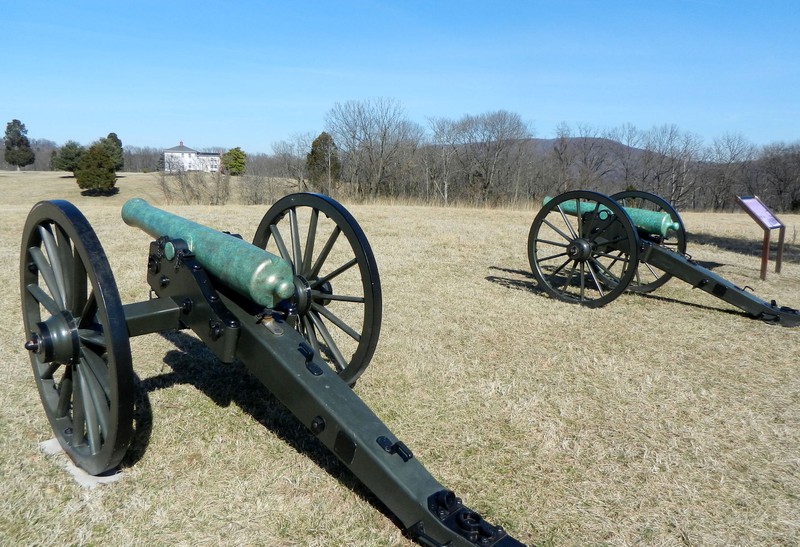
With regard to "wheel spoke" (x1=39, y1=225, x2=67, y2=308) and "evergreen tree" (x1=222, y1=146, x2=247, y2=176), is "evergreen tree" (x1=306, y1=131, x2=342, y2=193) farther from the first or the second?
"wheel spoke" (x1=39, y1=225, x2=67, y2=308)

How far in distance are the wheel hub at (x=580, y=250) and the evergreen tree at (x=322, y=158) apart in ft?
85.3

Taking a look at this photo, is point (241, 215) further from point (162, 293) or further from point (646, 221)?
point (162, 293)

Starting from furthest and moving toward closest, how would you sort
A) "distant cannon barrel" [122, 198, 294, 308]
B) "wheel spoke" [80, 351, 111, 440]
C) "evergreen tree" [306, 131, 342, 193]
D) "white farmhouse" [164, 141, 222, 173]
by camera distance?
"white farmhouse" [164, 141, 222, 173] → "evergreen tree" [306, 131, 342, 193] → "distant cannon barrel" [122, 198, 294, 308] → "wheel spoke" [80, 351, 111, 440]

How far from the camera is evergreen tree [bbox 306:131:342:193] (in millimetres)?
31953

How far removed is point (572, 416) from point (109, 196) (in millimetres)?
41573

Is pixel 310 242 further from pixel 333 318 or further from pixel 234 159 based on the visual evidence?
pixel 234 159

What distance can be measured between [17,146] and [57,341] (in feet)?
230

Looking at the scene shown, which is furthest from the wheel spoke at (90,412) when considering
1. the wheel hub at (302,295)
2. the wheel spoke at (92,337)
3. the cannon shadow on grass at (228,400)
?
the wheel hub at (302,295)

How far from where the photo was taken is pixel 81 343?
259 centimetres

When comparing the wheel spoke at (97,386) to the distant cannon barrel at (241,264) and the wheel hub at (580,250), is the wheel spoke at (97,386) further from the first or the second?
the wheel hub at (580,250)

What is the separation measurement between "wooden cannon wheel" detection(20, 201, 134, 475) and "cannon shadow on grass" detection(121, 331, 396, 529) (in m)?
0.37

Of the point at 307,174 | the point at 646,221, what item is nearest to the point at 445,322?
the point at 646,221

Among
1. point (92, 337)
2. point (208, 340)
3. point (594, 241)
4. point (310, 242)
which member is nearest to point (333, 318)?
point (310, 242)

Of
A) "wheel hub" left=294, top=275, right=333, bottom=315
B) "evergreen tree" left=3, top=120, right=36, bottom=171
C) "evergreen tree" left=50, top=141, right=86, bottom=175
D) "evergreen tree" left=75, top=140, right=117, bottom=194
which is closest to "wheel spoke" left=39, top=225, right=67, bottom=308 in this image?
"wheel hub" left=294, top=275, right=333, bottom=315
